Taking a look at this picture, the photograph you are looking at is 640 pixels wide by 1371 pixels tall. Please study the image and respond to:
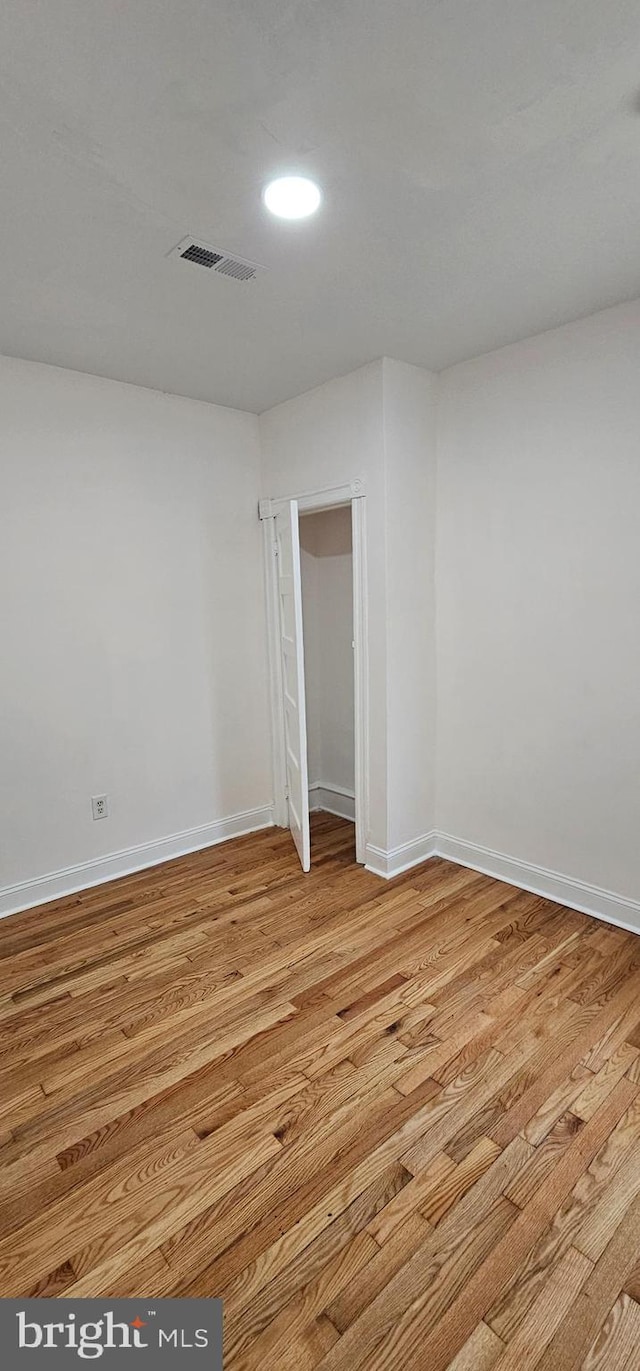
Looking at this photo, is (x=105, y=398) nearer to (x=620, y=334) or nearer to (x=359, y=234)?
(x=359, y=234)

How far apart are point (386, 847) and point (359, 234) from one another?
2.63 meters

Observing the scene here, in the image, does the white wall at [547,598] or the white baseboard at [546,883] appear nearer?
the white wall at [547,598]

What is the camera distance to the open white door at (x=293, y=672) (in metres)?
3.14

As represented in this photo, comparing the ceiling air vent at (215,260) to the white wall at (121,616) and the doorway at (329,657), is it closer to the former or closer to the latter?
the white wall at (121,616)

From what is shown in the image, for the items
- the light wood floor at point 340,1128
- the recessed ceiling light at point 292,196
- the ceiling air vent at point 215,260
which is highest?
the recessed ceiling light at point 292,196

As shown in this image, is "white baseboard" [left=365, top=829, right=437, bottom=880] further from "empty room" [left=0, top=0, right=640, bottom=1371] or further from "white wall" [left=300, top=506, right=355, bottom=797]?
"white wall" [left=300, top=506, right=355, bottom=797]

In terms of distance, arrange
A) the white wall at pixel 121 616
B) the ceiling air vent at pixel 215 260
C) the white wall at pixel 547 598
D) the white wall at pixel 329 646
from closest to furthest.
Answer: the ceiling air vent at pixel 215 260
the white wall at pixel 547 598
the white wall at pixel 121 616
the white wall at pixel 329 646

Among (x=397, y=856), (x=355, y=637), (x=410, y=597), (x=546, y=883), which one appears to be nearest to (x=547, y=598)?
(x=410, y=597)

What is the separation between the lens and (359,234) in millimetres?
1849

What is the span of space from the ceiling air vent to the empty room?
18 millimetres

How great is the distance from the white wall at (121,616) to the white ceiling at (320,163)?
1.78 ft

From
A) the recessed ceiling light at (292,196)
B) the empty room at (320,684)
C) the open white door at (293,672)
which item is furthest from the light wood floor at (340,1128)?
the recessed ceiling light at (292,196)

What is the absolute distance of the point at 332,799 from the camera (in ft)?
13.8

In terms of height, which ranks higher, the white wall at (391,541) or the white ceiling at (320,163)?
the white ceiling at (320,163)
